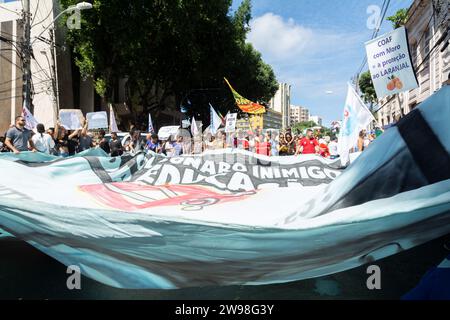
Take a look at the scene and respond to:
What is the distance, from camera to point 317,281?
3.29 metres

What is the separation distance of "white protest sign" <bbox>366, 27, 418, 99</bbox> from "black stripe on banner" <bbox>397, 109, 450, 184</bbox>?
5.05 metres

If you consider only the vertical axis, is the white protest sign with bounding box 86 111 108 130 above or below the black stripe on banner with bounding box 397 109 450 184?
above

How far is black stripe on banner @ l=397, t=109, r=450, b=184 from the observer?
2164 mm

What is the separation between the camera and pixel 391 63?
7488mm

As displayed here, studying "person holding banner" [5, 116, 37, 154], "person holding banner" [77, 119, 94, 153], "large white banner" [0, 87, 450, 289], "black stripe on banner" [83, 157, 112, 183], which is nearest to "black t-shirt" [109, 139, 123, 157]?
"person holding banner" [77, 119, 94, 153]

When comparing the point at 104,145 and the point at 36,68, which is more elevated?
the point at 36,68

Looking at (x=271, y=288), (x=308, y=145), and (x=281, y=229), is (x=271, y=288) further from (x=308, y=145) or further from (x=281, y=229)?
(x=308, y=145)

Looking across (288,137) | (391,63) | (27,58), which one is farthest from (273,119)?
(391,63)

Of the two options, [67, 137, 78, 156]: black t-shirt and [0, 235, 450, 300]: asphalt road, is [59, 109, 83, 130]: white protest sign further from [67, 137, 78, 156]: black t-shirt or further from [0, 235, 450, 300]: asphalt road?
[0, 235, 450, 300]: asphalt road

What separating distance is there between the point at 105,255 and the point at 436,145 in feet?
7.36

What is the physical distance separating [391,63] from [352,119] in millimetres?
1615

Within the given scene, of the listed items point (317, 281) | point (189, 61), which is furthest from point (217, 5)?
point (317, 281)
